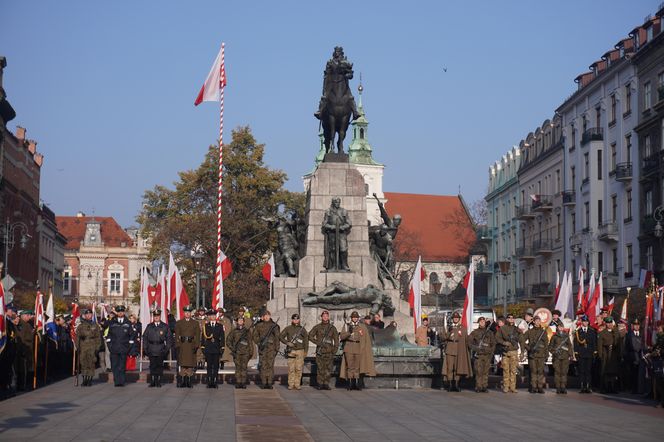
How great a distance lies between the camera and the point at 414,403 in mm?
19062

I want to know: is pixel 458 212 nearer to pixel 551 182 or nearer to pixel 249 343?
pixel 551 182

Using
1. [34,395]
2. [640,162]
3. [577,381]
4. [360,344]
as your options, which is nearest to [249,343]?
[360,344]

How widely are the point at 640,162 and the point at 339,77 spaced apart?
27571mm

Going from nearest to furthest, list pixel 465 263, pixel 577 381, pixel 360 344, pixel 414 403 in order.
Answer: pixel 414 403, pixel 360 344, pixel 577 381, pixel 465 263

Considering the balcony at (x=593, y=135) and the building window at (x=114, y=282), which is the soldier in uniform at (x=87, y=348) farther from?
the building window at (x=114, y=282)

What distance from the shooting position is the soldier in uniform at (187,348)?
Result: 22734 millimetres

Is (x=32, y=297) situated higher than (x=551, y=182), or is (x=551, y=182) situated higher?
(x=551, y=182)

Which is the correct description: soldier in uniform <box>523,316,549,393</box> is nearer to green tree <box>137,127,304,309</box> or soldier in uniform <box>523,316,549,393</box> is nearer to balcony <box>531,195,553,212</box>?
green tree <box>137,127,304,309</box>

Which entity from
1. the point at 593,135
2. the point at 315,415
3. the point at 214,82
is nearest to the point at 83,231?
the point at 593,135

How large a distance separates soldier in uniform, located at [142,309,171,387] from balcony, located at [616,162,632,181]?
36.9 m

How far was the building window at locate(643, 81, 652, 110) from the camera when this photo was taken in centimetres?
5331

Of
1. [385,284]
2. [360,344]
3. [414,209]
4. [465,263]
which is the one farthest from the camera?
[414,209]

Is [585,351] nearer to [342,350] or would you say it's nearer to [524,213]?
[342,350]

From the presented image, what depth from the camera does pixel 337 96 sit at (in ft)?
103
